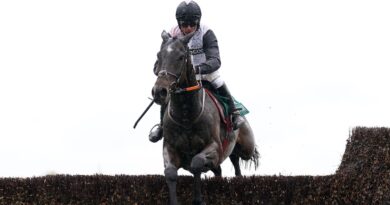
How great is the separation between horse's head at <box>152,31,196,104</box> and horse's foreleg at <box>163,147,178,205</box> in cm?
110

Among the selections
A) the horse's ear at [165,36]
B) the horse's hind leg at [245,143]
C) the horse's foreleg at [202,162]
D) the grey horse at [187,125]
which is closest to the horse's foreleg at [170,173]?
the grey horse at [187,125]

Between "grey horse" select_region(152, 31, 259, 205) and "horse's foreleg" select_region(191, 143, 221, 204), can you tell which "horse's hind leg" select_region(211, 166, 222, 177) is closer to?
"grey horse" select_region(152, 31, 259, 205)

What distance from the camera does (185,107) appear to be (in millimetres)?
12672

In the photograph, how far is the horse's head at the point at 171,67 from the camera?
1131cm

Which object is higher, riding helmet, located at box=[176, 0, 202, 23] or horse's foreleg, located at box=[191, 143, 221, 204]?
riding helmet, located at box=[176, 0, 202, 23]

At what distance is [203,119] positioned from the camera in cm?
1288

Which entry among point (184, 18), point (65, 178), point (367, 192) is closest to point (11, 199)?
point (65, 178)

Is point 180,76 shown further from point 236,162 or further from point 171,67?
point 236,162

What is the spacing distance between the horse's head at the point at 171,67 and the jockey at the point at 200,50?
16.9 inches

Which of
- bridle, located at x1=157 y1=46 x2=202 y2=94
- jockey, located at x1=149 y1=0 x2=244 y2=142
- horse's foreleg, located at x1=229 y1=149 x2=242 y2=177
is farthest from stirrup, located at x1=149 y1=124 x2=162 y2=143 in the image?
horse's foreleg, located at x1=229 y1=149 x2=242 y2=177

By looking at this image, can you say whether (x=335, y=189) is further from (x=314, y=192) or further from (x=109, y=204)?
(x=109, y=204)

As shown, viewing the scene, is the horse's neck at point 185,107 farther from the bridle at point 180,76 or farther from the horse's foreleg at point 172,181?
the horse's foreleg at point 172,181

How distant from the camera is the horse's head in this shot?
11.3 meters

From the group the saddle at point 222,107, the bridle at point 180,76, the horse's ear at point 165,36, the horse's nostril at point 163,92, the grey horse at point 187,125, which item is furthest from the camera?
the saddle at point 222,107
